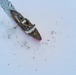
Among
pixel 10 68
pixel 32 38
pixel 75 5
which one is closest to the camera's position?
pixel 10 68

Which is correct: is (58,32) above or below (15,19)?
below

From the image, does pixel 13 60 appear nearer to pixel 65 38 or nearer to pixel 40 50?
pixel 40 50

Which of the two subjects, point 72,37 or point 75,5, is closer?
point 72,37

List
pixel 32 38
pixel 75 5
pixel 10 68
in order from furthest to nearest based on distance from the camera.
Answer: pixel 75 5
pixel 32 38
pixel 10 68

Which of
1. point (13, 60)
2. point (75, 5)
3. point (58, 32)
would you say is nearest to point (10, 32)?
point (13, 60)

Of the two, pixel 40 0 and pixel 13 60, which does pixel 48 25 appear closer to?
pixel 40 0

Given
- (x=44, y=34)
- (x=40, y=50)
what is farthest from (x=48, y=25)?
(x=40, y=50)
